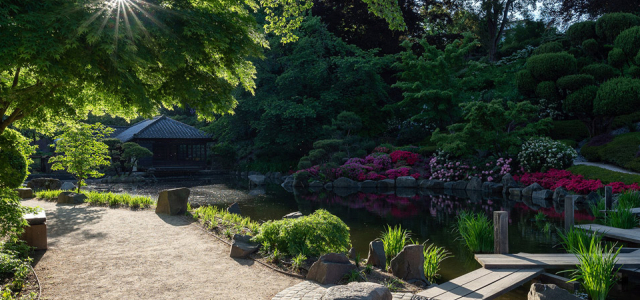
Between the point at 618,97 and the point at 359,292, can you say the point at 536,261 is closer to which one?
the point at 359,292

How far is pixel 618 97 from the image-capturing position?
15570 mm

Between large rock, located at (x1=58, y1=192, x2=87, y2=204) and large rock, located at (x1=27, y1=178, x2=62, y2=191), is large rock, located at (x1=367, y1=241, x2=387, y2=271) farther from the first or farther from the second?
large rock, located at (x1=27, y1=178, x2=62, y2=191)

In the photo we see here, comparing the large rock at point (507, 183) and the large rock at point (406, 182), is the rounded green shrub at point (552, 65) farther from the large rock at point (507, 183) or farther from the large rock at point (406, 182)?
the large rock at point (406, 182)

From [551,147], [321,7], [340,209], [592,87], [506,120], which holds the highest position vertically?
[321,7]

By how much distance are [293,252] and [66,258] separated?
3.12m

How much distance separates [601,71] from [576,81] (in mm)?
1351

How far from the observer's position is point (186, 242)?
659 centimetres

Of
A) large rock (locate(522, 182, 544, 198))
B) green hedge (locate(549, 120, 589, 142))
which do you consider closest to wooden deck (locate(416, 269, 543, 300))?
large rock (locate(522, 182, 544, 198))

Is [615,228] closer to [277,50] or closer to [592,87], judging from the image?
[592,87]

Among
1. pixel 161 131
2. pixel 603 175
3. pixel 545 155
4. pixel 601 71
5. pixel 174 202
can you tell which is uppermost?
pixel 601 71

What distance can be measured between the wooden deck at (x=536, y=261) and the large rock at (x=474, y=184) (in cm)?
1056

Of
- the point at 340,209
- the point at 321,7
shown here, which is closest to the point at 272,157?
the point at 321,7

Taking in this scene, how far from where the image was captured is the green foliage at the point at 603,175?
40.9 ft

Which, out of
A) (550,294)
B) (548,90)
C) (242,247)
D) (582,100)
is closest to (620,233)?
(550,294)
